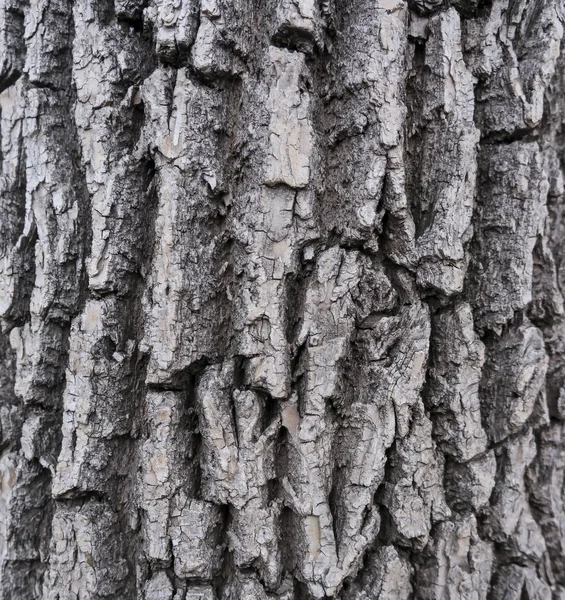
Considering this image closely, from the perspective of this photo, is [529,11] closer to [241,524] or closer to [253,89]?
[253,89]

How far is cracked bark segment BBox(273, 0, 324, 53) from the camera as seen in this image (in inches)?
39.9

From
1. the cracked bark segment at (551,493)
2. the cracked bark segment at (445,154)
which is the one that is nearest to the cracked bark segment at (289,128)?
the cracked bark segment at (445,154)

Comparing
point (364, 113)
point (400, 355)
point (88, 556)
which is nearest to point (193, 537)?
point (88, 556)

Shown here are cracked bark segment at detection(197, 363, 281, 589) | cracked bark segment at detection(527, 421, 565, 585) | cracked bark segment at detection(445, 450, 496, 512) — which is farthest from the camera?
cracked bark segment at detection(527, 421, 565, 585)

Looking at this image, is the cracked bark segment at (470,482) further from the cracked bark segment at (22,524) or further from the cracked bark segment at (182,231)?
the cracked bark segment at (22,524)

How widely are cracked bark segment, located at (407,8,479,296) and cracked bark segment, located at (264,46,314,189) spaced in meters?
0.26

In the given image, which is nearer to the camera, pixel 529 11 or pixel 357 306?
pixel 357 306

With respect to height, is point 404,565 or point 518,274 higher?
point 518,274

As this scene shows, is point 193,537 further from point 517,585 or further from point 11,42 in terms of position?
point 11,42

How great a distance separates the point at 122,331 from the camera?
1.08 meters

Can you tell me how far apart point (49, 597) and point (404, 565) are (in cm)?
79

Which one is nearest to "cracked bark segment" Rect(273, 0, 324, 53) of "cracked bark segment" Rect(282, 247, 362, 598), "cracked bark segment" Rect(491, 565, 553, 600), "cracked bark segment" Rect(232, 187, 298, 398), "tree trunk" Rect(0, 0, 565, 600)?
"tree trunk" Rect(0, 0, 565, 600)

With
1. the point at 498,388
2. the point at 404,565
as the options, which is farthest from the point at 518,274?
the point at 404,565

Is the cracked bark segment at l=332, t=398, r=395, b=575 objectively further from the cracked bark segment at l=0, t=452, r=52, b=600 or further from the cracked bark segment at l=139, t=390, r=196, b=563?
the cracked bark segment at l=0, t=452, r=52, b=600
